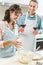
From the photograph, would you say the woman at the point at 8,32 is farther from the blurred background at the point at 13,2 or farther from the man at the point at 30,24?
the blurred background at the point at 13,2

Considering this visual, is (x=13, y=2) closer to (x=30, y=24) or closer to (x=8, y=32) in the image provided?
(x=30, y=24)

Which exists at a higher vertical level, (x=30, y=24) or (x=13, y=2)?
(x=13, y=2)

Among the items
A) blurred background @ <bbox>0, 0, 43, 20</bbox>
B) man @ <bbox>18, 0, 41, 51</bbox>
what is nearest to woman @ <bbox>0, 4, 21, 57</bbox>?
man @ <bbox>18, 0, 41, 51</bbox>

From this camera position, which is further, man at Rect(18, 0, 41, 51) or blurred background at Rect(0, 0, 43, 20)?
blurred background at Rect(0, 0, 43, 20)

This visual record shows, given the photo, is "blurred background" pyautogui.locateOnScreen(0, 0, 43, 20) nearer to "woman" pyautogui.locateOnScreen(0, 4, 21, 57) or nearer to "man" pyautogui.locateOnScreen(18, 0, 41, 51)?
"man" pyautogui.locateOnScreen(18, 0, 41, 51)

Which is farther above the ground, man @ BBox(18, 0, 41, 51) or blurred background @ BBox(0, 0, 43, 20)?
blurred background @ BBox(0, 0, 43, 20)

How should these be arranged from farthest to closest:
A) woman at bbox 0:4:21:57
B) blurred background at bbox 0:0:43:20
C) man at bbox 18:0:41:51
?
1. blurred background at bbox 0:0:43:20
2. man at bbox 18:0:41:51
3. woman at bbox 0:4:21:57

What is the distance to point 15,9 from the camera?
5.23ft

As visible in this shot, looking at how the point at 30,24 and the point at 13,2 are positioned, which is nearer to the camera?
the point at 30,24

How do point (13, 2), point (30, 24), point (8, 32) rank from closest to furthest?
point (8, 32) → point (30, 24) → point (13, 2)

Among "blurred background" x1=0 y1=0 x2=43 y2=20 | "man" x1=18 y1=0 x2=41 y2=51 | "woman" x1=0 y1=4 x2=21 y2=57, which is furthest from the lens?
"blurred background" x1=0 y1=0 x2=43 y2=20

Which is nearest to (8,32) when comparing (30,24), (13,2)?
(30,24)

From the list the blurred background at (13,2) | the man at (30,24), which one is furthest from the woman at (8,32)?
the blurred background at (13,2)

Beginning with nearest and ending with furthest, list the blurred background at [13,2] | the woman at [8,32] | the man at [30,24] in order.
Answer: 1. the woman at [8,32]
2. the man at [30,24]
3. the blurred background at [13,2]
